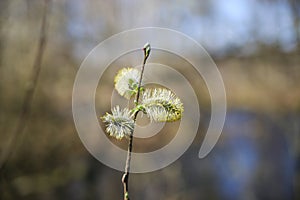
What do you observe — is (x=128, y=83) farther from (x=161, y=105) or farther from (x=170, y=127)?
(x=170, y=127)

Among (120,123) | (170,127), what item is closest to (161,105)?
(120,123)

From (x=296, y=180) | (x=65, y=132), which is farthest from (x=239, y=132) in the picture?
(x=65, y=132)

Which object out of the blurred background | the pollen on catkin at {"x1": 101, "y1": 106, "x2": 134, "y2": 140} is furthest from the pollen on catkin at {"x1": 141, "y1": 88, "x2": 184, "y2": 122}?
the blurred background

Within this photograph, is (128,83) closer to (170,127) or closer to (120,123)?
(120,123)

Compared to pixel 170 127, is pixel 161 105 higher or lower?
lower

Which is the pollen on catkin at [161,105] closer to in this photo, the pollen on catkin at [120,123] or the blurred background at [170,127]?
the pollen on catkin at [120,123]

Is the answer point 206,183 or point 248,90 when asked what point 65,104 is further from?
point 248,90

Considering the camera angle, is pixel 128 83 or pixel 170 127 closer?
pixel 128 83

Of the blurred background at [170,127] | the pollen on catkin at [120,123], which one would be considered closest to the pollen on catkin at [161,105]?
the pollen on catkin at [120,123]

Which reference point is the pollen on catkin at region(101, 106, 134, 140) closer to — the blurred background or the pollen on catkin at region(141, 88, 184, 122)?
the pollen on catkin at region(141, 88, 184, 122)
